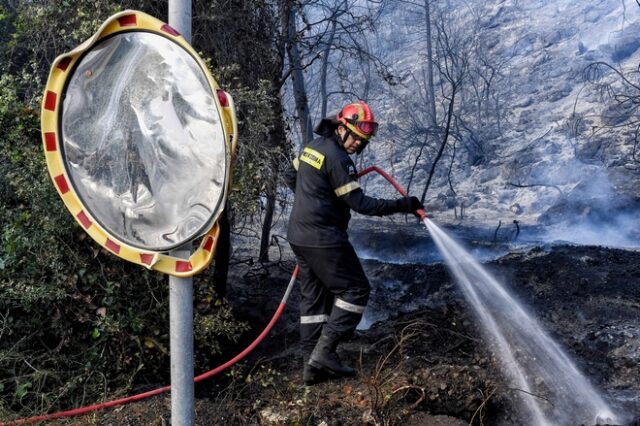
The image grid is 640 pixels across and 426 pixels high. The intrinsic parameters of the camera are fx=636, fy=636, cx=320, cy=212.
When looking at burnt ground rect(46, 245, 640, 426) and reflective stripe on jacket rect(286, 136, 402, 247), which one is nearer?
burnt ground rect(46, 245, 640, 426)

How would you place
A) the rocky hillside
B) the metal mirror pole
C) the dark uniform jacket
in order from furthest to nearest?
the rocky hillside, the dark uniform jacket, the metal mirror pole

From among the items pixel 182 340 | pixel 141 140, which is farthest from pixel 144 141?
pixel 182 340

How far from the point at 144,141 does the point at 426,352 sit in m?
3.57

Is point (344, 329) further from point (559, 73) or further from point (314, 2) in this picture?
point (559, 73)

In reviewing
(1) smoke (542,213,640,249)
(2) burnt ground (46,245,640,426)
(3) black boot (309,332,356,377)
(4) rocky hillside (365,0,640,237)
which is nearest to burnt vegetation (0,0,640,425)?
(2) burnt ground (46,245,640,426)

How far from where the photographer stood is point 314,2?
28.6 feet

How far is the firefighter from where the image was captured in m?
4.43

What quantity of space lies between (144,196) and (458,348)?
12.2 ft

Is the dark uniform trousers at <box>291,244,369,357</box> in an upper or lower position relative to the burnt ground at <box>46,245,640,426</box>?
upper

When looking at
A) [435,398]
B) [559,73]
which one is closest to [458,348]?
[435,398]

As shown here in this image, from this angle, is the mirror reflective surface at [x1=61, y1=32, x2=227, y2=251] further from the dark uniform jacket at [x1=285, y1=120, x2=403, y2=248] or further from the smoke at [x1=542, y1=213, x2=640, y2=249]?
the smoke at [x1=542, y1=213, x2=640, y2=249]

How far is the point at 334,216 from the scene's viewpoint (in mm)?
4574

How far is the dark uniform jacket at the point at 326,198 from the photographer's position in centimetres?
441

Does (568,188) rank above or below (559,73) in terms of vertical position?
below
